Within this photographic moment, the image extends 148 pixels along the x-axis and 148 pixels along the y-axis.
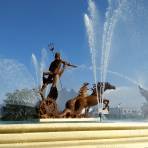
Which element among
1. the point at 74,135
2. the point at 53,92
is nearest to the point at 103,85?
the point at 53,92

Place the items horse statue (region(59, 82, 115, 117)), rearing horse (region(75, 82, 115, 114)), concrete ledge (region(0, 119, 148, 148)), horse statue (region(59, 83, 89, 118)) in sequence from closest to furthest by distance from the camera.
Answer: concrete ledge (region(0, 119, 148, 148)), horse statue (region(59, 83, 89, 118)), horse statue (region(59, 82, 115, 117)), rearing horse (region(75, 82, 115, 114))

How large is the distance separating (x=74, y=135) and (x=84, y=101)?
45.7 feet

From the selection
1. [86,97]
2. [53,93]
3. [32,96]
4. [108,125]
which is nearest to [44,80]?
[53,93]

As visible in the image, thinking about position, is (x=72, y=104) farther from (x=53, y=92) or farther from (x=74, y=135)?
(x=74, y=135)

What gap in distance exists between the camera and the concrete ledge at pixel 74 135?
5.84 meters

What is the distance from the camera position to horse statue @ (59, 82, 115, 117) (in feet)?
64.1

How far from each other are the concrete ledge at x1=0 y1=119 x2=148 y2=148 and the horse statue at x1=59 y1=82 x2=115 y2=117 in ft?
40.8

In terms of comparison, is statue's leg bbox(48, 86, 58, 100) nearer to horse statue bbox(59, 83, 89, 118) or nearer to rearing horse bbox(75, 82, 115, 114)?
horse statue bbox(59, 83, 89, 118)

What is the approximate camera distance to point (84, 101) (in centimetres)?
2014

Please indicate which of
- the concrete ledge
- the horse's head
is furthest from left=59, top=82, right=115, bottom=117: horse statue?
the concrete ledge

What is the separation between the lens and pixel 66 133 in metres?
6.18

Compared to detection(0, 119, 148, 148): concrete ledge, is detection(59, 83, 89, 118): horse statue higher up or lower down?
higher up

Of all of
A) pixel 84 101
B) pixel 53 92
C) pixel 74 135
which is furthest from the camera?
pixel 84 101

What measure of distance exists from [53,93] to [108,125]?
1315 cm
